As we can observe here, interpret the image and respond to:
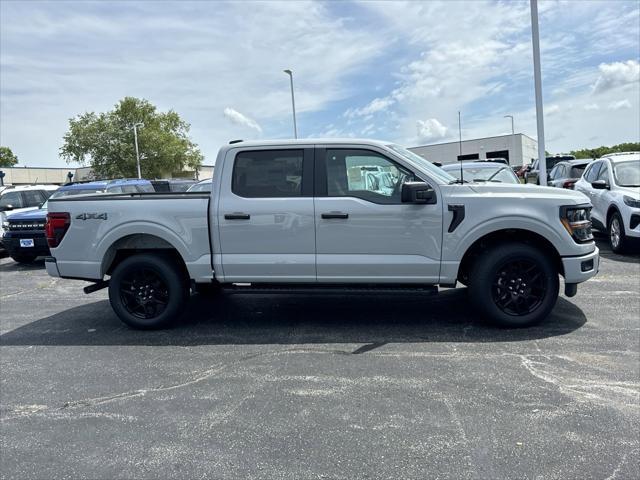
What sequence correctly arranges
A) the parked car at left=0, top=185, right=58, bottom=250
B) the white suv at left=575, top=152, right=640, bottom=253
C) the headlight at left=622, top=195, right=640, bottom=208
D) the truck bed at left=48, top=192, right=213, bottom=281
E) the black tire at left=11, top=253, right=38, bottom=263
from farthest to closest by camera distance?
the parked car at left=0, top=185, right=58, bottom=250 < the black tire at left=11, top=253, right=38, bottom=263 < the white suv at left=575, top=152, right=640, bottom=253 < the headlight at left=622, top=195, right=640, bottom=208 < the truck bed at left=48, top=192, right=213, bottom=281

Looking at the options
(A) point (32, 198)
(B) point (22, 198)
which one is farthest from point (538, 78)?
(B) point (22, 198)

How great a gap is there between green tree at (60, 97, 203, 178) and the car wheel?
2242 inches

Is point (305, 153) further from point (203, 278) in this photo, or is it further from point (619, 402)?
point (619, 402)

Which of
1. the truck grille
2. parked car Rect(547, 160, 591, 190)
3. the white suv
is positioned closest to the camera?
the white suv

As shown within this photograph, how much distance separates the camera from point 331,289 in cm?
525

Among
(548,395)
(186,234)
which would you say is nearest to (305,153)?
(186,234)

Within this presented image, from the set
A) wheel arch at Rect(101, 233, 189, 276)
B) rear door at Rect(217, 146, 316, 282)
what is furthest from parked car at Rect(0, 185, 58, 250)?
rear door at Rect(217, 146, 316, 282)

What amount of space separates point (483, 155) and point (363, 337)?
59.2 metres

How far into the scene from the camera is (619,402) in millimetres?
3574

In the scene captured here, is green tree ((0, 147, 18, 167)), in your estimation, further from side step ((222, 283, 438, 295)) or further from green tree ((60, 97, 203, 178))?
side step ((222, 283, 438, 295))

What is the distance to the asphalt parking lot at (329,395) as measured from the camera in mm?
2959

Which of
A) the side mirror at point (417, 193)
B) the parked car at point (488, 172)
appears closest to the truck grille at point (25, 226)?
the parked car at point (488, 172)

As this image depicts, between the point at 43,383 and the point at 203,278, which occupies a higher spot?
the point at 203,278

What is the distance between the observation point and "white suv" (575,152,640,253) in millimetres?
8633
